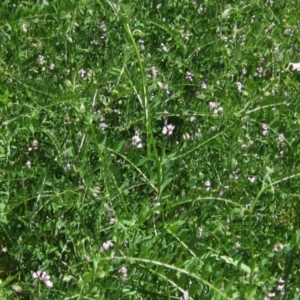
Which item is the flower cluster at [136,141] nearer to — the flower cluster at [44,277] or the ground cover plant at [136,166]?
the ground cover plant at [136,166]

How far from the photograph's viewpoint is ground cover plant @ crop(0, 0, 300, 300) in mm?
1604

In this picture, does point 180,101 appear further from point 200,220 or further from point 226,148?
point 200,220

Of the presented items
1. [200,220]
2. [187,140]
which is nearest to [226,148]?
[187,140]

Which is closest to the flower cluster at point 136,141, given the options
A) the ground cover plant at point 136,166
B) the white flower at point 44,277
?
the ground cover plant at point 136,166

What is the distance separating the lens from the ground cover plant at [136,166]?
160cm

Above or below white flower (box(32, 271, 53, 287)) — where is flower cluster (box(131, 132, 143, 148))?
above

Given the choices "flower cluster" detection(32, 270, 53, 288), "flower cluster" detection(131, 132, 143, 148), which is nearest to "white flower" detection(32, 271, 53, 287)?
"flower cluster" detection(32, 270, 53, 288)

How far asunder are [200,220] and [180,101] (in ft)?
2.26

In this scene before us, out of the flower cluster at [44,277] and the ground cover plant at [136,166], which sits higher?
the ground cover plant at [136,166]

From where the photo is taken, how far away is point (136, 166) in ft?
6.07

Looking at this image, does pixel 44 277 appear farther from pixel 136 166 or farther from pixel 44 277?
pixel 136 166

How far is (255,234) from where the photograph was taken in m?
1.94

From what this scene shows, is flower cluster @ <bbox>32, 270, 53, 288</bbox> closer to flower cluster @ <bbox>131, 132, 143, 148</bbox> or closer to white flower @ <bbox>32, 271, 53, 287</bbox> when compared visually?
white flower @ <bbox>32, 271, 53, 287</bbox>

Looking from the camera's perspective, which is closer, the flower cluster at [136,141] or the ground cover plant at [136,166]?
the ground cover plant at [136,166]
